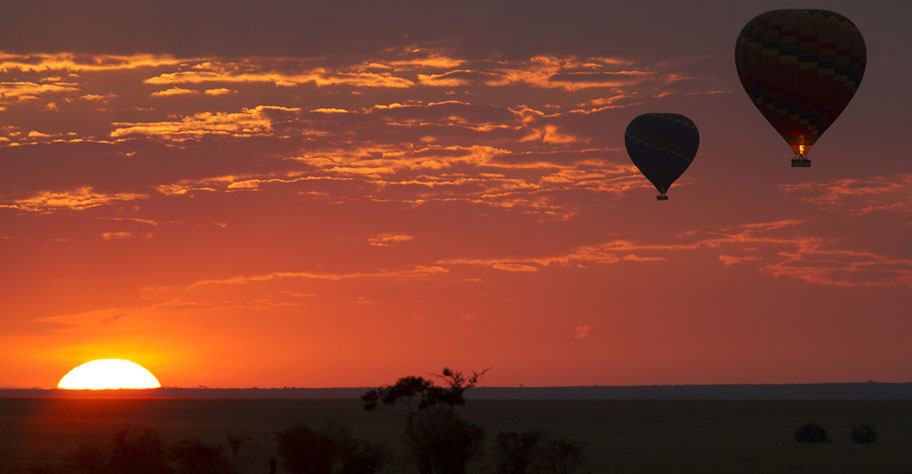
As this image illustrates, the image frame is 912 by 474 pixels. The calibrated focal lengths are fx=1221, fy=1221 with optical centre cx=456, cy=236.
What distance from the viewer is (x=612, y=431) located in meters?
108

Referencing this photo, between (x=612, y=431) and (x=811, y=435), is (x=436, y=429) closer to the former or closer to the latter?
(x=811, y=435)

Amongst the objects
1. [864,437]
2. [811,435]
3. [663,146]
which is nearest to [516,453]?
[663,146]

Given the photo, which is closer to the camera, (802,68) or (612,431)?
(802,68)

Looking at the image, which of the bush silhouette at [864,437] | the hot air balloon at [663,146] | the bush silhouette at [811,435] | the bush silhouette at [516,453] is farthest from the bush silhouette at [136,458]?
the bush silhouette at [864,437]

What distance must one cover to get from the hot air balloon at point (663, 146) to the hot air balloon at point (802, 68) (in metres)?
18.9

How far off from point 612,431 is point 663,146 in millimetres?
31557

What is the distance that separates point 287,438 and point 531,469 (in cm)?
1088

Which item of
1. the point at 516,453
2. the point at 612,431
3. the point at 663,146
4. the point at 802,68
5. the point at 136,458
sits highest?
the point at 663,146

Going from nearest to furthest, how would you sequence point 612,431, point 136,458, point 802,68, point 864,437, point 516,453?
point 516,453 → point 136,458 → point 802,68 → point 864,437 → point 612,431

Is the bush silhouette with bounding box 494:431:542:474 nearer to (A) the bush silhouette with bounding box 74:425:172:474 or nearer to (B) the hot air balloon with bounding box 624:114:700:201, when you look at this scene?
(A) the bush silhouette with bounding box 74:425:172:474

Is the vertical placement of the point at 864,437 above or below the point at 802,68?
below

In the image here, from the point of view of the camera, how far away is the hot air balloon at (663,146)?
8719 cm

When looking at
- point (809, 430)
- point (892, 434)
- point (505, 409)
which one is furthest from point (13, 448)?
point (505, 409)

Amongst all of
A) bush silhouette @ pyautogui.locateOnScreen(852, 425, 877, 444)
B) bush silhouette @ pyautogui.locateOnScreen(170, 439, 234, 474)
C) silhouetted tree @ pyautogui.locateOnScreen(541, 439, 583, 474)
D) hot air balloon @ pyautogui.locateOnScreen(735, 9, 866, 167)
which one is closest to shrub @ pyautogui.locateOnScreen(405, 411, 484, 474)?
silhouetted tree @ pyautogui.locateOnScreen(541, 439, 583, 474)
